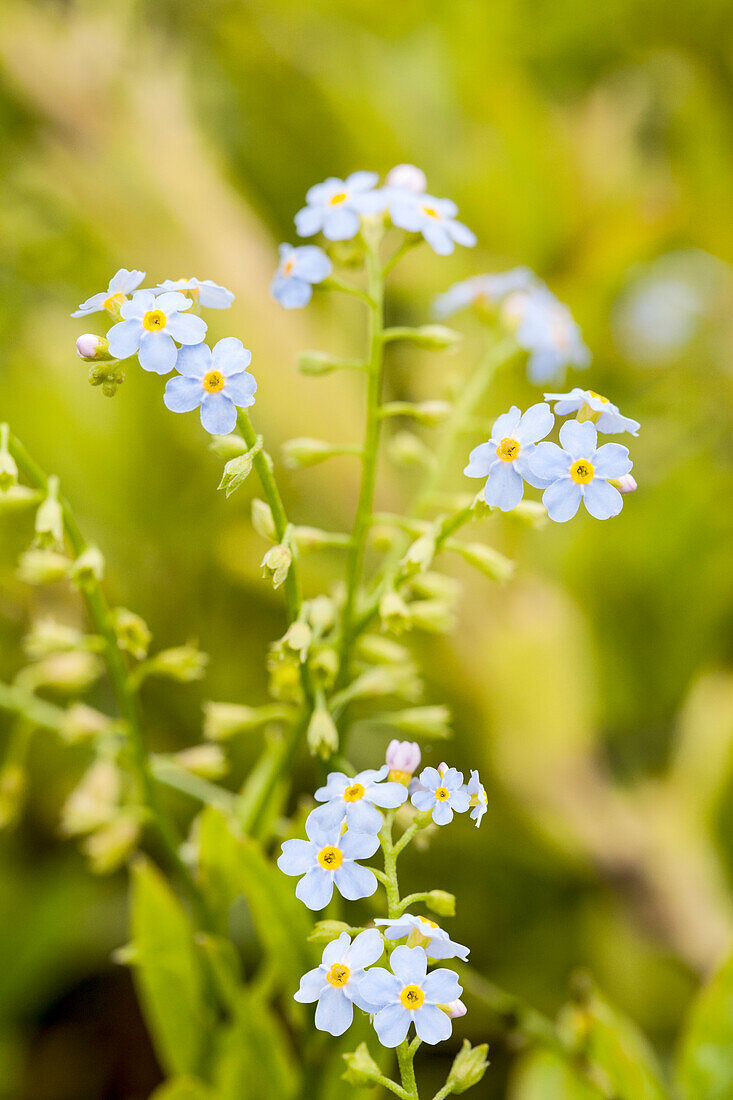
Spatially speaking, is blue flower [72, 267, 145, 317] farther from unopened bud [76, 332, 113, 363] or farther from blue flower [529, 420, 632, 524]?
blue flower [529, 420, 632, 524]

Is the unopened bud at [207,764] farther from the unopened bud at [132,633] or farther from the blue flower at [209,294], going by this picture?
the blue flower at [209,294]

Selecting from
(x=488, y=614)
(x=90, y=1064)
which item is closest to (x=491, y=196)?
(x=488, y=614)

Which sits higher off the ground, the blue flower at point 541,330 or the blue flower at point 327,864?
the blue flower at point 541,330

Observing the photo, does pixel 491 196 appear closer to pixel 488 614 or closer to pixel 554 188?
pixel 554 188

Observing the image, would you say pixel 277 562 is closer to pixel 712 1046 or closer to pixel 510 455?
pixel 510 455

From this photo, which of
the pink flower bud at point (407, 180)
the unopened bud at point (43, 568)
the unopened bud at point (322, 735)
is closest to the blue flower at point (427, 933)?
the unopened bud at point (322, 735)

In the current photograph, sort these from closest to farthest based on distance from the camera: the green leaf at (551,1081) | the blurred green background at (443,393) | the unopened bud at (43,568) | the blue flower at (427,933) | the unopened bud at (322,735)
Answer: the blue flower at (427,933), the unopened bud at (322,735), the unopened bud at (43,568), the green leaf at (551,1081), the blurred green background at (443,393)

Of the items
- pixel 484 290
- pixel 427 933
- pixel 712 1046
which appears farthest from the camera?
pixel 484 290

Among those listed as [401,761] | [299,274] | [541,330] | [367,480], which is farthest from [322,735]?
[541,330]
